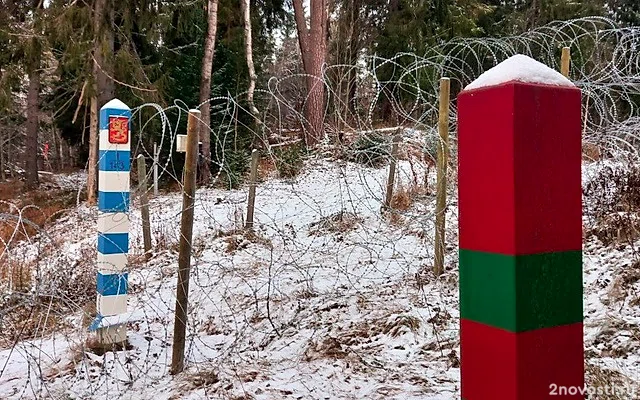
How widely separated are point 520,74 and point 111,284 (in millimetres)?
2860

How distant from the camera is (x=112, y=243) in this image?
10.4ft

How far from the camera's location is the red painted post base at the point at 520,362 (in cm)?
101

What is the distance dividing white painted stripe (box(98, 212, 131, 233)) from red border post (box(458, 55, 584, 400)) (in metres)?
2.62

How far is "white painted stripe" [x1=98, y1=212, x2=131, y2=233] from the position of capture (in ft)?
10.4

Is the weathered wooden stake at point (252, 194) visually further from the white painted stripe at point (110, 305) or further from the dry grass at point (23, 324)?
the white painted stripe at point (110, 305)

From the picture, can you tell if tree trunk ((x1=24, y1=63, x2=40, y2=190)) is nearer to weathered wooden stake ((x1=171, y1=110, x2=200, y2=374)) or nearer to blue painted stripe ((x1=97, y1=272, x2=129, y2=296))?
blue painted stripe ((x1=97, y1=272, x2=129, y2=296))

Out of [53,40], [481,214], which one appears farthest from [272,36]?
[481,214]

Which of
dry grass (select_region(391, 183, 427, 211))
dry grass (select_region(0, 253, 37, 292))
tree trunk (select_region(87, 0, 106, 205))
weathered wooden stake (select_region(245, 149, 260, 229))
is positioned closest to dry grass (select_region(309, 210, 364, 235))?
dry grass (select_region(391, 183, 427, 211))

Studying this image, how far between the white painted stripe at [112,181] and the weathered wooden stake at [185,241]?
0.63 meters

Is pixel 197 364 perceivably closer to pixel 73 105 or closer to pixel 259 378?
pixel 259 378

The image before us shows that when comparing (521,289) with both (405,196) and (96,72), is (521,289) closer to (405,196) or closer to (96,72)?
(405,196)

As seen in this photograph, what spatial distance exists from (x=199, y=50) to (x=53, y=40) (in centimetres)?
319

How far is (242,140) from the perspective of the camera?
11.6 m

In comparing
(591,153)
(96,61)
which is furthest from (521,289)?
(96,61)
